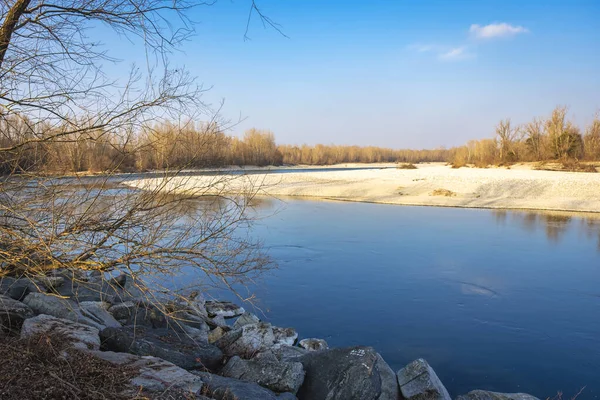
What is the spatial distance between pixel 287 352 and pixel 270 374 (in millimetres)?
1264

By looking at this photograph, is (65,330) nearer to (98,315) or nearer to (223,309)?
(98,315)

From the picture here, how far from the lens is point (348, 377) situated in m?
4.52

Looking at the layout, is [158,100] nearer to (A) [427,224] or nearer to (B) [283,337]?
(B) [283,337]

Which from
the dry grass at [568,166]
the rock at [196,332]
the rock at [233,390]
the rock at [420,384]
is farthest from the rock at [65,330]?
the dry grass at [568,166]

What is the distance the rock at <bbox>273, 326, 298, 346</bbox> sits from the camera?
6.35 m

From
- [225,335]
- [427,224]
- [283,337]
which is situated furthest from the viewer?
[427,224]

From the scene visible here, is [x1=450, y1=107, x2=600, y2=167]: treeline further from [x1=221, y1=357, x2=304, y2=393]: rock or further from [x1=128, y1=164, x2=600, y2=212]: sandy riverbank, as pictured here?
[x1=221, y1=357, x2=304, y2=393]: rock

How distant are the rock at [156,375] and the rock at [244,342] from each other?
158cm

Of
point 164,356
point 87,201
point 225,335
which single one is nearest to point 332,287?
point 225,335

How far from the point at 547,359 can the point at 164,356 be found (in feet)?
16.1

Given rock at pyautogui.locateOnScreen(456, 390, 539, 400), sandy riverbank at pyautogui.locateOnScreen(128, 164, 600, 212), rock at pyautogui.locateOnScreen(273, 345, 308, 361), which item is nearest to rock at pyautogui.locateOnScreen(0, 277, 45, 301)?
rock at pyautogui.locateOnScreen(273, 345, 308, 361)

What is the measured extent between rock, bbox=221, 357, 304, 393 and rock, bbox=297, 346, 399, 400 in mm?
148

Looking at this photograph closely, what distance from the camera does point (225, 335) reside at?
229 inches

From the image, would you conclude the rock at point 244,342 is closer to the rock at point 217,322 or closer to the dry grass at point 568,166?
the rock at point 217,322
